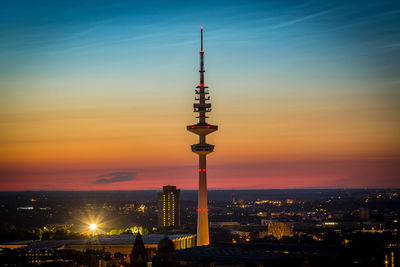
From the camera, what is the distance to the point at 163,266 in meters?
142

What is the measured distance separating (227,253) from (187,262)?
2980 centimetres

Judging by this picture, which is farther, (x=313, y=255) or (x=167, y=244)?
(x=313, y=255)

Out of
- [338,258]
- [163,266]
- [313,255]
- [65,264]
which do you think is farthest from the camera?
[313,255]

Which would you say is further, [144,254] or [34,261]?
[34,261]

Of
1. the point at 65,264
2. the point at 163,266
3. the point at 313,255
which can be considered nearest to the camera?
the point at 163,266

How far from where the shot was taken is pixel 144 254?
472 feet

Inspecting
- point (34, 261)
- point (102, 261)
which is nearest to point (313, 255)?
point (102, 261)

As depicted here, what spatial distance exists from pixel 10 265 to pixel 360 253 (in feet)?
282

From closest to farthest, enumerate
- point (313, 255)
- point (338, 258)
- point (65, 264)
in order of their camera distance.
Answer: point (65, 264), point (338, 258), point (313, 255)

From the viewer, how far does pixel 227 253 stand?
641 feet

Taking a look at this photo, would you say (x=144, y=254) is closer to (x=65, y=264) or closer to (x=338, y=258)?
A: (x=65, y=264)

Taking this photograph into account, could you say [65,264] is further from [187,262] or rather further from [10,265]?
[187,262]

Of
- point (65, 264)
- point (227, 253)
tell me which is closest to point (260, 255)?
point (227, 253)

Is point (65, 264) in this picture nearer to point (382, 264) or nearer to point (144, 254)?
point (144, 254)
